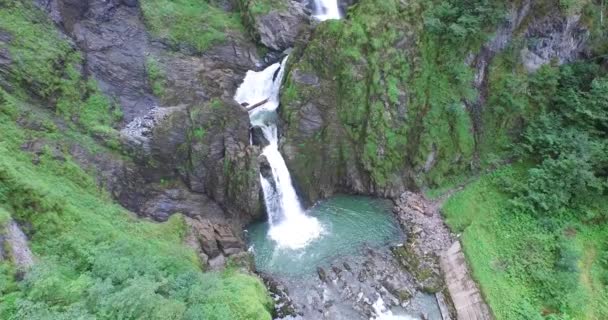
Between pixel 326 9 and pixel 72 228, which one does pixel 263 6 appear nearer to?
pixel 326 9

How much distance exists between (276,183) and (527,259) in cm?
1222

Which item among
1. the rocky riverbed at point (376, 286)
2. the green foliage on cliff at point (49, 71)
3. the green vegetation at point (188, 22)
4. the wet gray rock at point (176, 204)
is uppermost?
the green vegetation at point (188, 22)

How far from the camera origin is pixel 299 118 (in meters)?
21.0

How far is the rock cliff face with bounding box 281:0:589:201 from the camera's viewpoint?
20.7 m

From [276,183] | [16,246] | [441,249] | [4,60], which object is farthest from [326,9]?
[16,246]

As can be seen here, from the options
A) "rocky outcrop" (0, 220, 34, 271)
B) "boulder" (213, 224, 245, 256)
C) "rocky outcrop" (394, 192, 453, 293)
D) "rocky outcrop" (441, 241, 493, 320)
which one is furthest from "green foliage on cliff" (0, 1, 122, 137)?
"rocky outcrop" (441, 241, 493, 320)

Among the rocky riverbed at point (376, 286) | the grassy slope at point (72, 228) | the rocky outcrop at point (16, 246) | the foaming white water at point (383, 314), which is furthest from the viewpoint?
the rocky riverbed at point (376, 286)

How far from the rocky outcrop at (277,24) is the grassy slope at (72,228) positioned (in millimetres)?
10116

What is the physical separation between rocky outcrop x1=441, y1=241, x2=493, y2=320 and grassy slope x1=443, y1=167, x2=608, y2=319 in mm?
333

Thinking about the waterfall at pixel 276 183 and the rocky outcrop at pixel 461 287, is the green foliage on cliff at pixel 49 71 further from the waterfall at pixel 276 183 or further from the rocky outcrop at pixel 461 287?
the rocky outcrop at pixel 461 287

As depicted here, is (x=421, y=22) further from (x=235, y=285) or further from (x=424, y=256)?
(x=235, y=285)

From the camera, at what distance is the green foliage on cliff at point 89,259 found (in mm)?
9523

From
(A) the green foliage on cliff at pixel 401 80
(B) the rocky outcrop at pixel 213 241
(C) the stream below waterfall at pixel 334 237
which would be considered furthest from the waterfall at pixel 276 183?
(A) the green foliage on cliff at pixel 401 80

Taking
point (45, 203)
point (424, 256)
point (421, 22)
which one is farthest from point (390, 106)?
point (45, 203)
